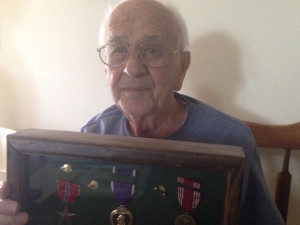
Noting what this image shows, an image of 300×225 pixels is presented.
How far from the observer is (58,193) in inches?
20.9

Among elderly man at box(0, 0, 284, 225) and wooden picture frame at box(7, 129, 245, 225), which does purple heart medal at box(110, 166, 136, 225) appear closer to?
wooden picture frame at box(7, 129, 245, 225)

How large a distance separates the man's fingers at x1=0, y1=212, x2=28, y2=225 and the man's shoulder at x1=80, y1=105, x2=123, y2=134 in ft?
1.29

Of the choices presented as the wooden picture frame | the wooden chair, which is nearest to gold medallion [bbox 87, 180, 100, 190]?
the wooden picture frame

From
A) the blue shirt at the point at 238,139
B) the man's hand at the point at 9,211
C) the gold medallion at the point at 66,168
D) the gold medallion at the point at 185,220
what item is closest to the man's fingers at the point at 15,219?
the man's hand at the point at 9,211

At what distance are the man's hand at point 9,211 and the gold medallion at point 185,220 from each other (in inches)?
11.0

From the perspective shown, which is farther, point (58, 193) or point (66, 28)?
point (66, 28)

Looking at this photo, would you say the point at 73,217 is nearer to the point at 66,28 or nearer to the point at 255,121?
the point at 255,121

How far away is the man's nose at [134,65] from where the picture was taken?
26.2 inches

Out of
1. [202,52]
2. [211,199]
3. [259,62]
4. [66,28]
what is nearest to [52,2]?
[66,28]

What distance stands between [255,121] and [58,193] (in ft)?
2.29

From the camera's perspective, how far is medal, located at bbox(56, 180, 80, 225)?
53 centimetres

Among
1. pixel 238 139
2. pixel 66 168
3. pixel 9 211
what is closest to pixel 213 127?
pixel 238 139

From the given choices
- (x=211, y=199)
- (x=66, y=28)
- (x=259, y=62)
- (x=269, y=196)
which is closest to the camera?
(x=211, y=199)

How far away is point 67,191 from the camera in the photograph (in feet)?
1.73
